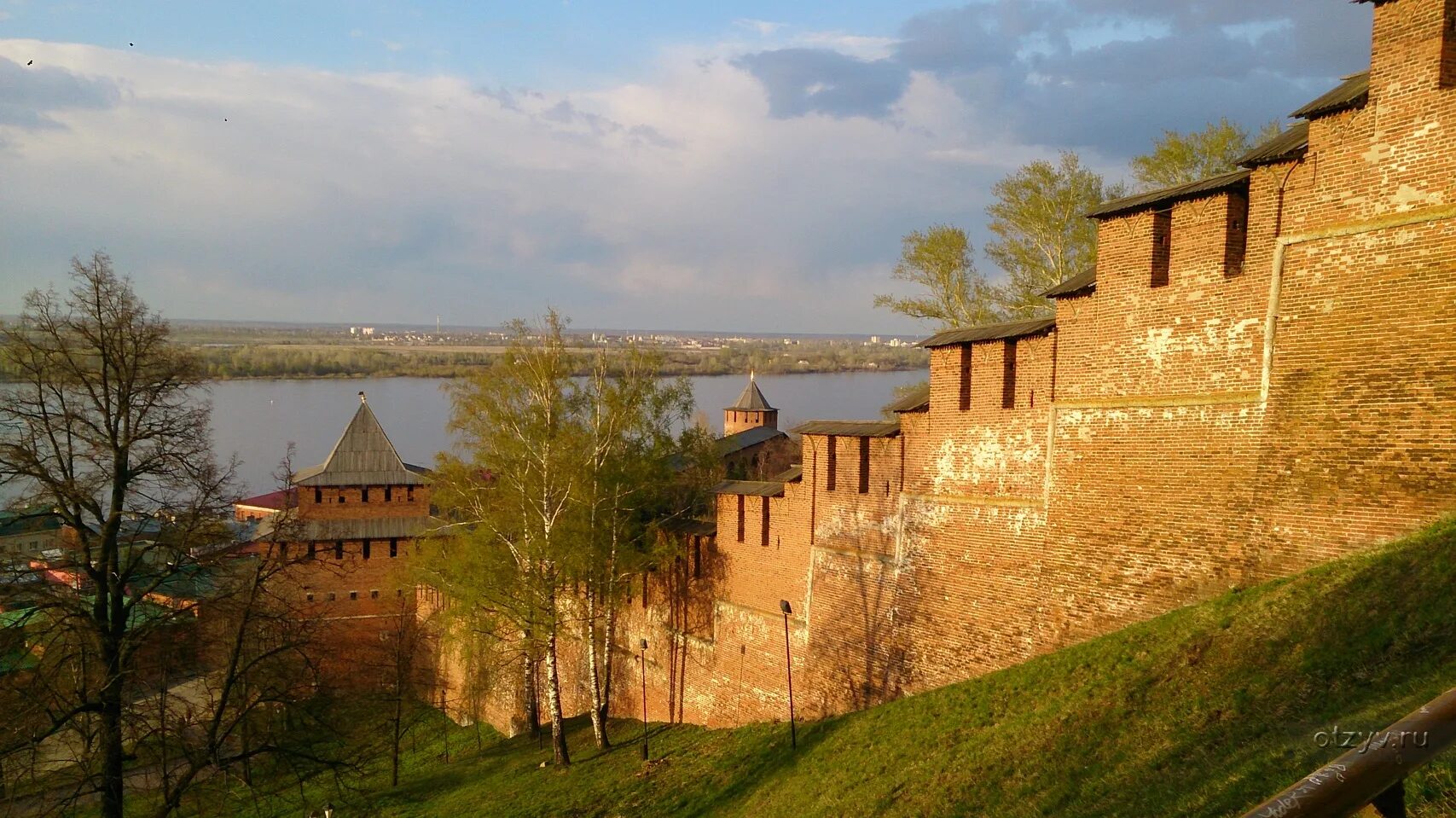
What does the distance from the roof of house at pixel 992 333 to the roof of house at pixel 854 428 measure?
103 cm

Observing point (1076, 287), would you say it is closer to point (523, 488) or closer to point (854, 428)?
point (854, 428)

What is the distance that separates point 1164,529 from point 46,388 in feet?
32.0

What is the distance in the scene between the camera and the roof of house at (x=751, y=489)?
499 inches

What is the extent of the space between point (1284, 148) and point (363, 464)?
66.4 feet

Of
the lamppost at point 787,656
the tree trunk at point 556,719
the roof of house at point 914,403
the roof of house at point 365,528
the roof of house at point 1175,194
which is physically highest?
the roof of house at point 1175,194

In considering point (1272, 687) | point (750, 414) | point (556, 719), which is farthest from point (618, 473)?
point (750, 414)

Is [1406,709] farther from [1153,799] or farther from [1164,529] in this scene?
[1164,529]

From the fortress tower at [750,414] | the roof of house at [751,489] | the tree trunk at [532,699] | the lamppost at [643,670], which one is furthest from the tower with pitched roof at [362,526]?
the fortress tower at [750,414]

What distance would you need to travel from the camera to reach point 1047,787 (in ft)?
20.4

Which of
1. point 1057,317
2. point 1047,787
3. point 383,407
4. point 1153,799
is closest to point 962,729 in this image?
point 1047,787

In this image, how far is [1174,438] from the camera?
26.6ft

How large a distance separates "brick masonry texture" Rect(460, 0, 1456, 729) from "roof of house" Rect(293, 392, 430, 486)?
1332 cm

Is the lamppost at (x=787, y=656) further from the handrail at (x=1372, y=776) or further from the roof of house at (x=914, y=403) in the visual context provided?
the handrail at (x=1372, y=776)

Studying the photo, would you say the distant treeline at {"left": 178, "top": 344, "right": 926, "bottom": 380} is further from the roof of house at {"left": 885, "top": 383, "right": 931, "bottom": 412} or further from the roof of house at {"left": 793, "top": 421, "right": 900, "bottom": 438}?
the roof of house at {"left": 885, "top": 383, "right": 931, "bottom": 412}
